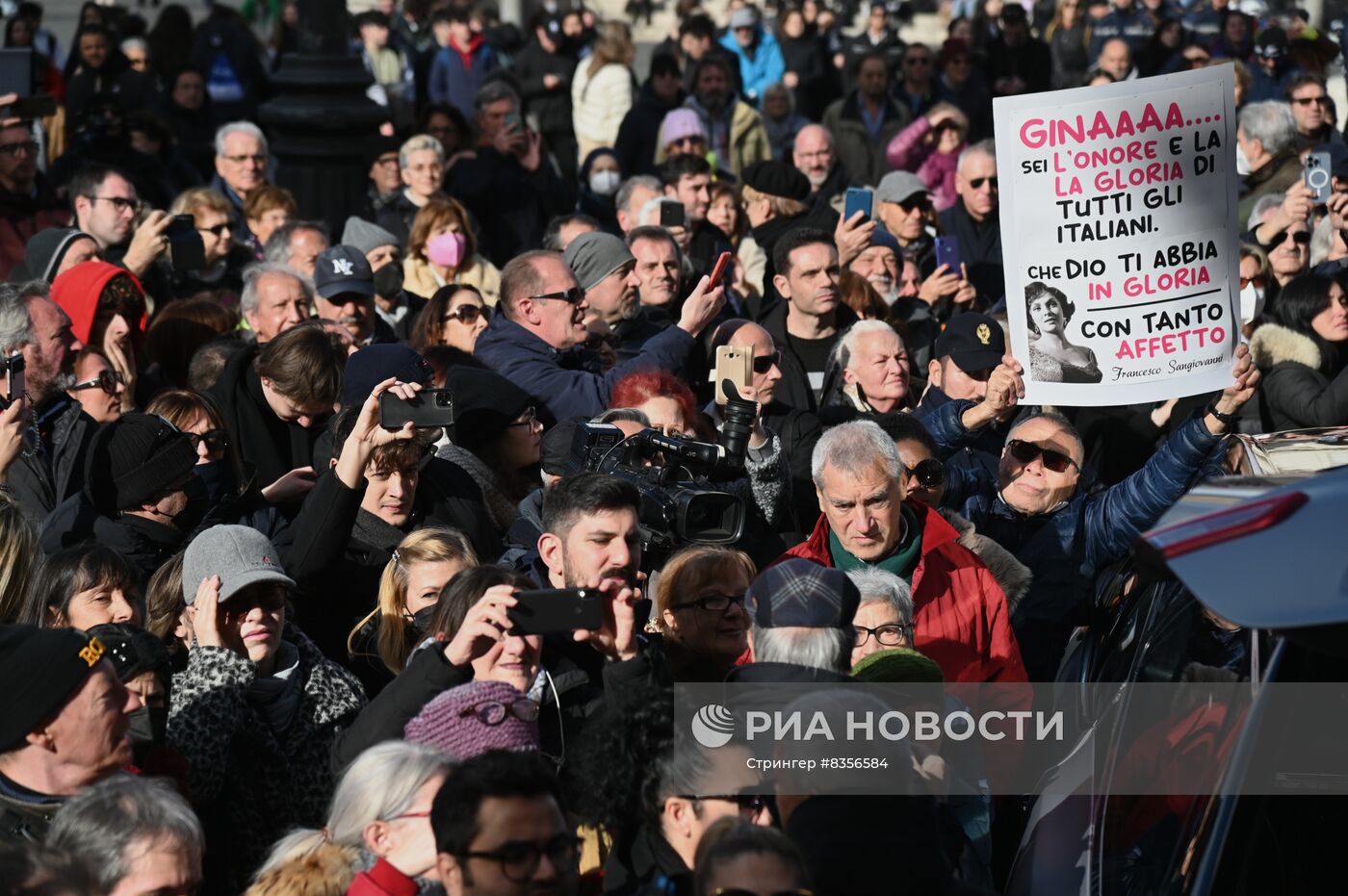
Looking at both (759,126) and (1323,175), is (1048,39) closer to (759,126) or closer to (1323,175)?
(759,126)

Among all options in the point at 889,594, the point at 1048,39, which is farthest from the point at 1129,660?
the point at 1048,39

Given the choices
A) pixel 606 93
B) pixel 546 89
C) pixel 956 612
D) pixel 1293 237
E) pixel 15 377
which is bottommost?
pixel 546 89

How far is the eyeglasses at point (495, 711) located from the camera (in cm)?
414

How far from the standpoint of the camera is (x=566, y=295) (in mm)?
7527

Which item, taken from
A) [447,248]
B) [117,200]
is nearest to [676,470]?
[447,248]

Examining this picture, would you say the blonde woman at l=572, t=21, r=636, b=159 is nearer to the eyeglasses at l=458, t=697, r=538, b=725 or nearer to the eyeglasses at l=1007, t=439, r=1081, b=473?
the eyeglasses at l=1007, t=439, r=1081, b=473

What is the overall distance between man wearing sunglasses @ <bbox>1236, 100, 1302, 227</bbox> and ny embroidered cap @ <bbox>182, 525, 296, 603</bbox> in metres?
7.99

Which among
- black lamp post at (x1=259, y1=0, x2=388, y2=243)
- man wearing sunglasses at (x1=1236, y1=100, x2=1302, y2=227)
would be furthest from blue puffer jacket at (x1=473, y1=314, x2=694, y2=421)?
man wearing sunglasses at (x1=1236, y1=100, x2=1302, y2=227)

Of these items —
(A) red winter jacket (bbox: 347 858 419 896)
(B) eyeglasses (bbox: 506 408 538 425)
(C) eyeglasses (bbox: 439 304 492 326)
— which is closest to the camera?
(A) red winter jacket (bbox: 347 858 419 896)

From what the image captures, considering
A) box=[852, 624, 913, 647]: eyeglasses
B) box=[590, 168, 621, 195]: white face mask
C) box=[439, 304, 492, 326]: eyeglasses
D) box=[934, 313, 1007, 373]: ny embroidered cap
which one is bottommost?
box=[590, 168, 621, 195]: white face mask

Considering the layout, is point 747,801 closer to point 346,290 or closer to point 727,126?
point 346,290

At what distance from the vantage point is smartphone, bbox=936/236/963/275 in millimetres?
10398

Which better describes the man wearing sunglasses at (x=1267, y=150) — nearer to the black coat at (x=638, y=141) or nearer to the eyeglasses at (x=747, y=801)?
the black coat at (x=638, y=141)

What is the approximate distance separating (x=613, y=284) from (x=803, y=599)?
13.1 ft
